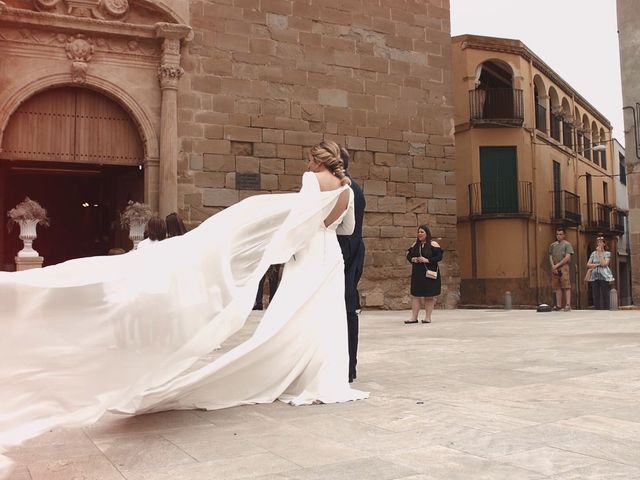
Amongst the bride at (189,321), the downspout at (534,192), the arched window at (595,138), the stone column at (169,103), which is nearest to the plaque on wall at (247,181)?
the stone column at (169,103)

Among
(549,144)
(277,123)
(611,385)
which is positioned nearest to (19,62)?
(277,123)

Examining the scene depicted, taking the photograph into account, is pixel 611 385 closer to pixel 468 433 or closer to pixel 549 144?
pixel 468 433

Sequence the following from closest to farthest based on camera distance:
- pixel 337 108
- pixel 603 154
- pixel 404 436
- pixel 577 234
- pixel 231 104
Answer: pixel 404 436
pixel 231 104
pixel 337 108
pixel 577 234
pixel 603 154

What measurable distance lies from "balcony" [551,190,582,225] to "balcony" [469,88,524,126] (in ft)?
11.8

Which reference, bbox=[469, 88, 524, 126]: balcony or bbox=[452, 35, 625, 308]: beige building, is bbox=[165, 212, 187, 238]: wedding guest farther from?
bbox=[469, 88, 524, 126]: balcony

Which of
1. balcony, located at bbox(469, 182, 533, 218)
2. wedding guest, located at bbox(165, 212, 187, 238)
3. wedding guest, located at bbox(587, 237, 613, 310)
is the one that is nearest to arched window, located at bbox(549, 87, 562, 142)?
balcony, located at bbox(469, 182, 533, 218)

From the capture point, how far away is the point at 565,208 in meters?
25.2

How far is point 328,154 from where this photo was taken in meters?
4.41

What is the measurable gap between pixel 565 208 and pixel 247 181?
54.0 feet

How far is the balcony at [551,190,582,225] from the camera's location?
2431 centimetres

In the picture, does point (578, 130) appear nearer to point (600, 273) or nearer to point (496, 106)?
point (496, 106)

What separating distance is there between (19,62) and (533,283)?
16.9 meters

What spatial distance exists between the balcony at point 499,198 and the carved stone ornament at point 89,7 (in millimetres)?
14030

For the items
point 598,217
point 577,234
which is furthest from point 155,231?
point 598,217
